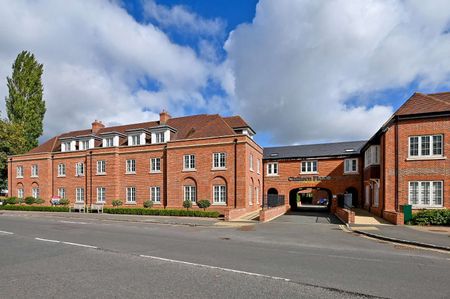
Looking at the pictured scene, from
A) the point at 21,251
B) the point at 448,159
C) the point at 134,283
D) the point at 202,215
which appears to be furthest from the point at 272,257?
the point at 448,159

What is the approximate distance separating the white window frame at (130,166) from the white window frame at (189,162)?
6.54 metres

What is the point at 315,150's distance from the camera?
114ft

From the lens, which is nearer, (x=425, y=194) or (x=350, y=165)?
(x=425, y=194)

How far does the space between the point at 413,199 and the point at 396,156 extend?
3.14 meters

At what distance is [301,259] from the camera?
349 inches

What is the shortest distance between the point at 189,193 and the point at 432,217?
1896 cm

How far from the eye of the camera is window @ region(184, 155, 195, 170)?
27.8 m

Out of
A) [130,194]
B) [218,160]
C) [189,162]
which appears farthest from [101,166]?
[218,160]

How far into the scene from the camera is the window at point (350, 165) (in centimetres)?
3167

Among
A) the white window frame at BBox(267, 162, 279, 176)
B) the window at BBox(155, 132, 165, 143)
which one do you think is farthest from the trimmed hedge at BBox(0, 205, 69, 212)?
the white window frame at BBox(267, 162, 279, 176)

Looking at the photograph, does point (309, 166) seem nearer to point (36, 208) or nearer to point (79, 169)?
point (79, 169)

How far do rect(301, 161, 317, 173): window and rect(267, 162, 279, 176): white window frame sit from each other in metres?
3.04

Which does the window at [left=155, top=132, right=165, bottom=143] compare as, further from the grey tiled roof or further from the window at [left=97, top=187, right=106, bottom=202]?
the grey tiled roof

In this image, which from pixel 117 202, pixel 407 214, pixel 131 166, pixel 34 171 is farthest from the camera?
pixel 34 171
